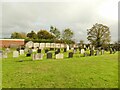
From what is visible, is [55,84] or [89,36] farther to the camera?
[89,36]

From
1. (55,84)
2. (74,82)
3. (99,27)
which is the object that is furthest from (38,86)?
(99,27)

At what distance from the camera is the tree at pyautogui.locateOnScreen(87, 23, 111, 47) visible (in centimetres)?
5722

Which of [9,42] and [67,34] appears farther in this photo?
[67,34]

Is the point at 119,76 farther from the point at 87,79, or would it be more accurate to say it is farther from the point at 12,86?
the point at 12,86

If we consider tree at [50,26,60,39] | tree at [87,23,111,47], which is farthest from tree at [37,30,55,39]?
tree at [87,23,111,47]

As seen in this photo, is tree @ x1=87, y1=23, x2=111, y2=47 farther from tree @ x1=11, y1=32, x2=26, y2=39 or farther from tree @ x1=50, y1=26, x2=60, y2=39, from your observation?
tree @ x1=11, y1=32, x2=26, y2=39

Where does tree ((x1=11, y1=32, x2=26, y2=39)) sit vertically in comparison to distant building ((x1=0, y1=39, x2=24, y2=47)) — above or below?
above

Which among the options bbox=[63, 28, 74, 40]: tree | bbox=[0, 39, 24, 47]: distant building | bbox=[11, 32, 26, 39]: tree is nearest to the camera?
bbox=[0, 39, 24, 47]: distant building

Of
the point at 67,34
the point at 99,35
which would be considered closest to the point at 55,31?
the point at 67,34

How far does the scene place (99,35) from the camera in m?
59.1

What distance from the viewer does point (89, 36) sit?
2414 inches

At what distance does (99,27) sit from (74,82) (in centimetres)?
5317

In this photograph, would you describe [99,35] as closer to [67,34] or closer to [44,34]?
[67,34]

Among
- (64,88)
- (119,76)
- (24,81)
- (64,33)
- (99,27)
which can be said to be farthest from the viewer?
(64,33)
